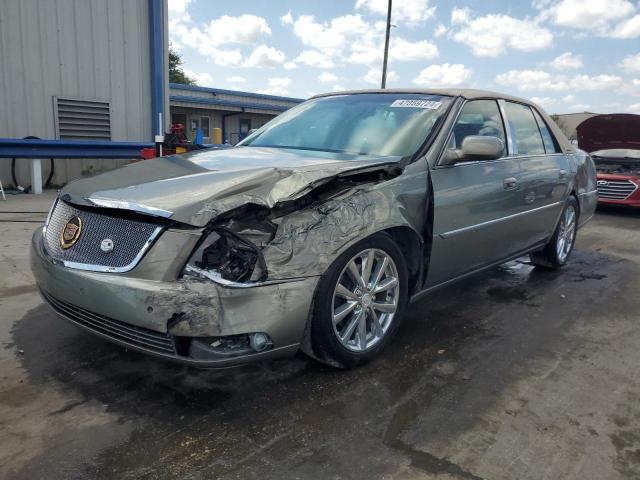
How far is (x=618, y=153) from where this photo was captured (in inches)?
425

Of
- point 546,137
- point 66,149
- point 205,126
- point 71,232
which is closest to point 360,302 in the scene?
point 71,232

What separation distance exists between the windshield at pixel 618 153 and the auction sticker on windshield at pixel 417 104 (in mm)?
8540

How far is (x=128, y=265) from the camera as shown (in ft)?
8.07

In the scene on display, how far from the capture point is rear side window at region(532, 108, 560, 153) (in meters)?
5.00

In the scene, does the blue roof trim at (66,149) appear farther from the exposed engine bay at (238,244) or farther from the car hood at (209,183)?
the exposed engine bay at (238,244)

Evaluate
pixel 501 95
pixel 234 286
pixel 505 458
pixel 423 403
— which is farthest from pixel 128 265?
pixel 501 95

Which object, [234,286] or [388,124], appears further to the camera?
[388,124]

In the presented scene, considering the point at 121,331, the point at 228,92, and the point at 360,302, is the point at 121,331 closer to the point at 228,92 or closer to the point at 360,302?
the point at 360,302

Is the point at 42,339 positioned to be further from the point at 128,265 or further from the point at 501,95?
the point at 501,95

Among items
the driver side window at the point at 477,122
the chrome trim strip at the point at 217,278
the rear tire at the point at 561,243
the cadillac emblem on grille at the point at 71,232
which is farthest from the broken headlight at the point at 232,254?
the rear tire at the point at 561,243

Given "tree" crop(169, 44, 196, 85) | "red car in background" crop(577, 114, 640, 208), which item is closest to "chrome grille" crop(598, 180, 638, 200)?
"red car in background" crop(577, 114, 640, 208)

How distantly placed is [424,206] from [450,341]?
96cm

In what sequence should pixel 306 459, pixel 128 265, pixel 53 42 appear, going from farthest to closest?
pixel 53 42
pixel 128 265
pixel 306 459

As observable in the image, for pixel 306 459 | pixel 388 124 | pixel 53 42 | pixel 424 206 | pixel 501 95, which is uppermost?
pixel 53 42
